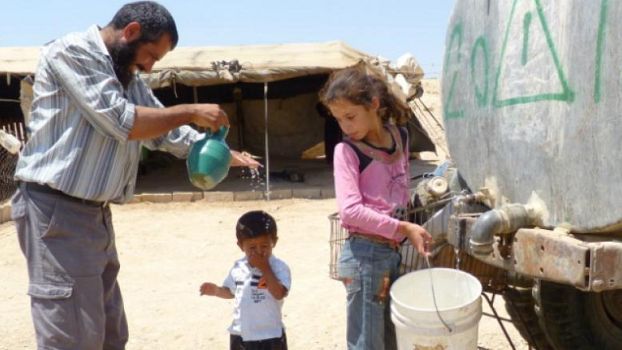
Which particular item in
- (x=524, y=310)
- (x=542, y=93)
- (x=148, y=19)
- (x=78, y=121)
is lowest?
(x=524, y=310)

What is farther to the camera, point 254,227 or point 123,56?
point 254,227

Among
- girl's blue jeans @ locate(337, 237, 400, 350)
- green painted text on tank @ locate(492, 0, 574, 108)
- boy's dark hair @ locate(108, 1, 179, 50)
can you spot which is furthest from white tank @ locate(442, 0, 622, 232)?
boy's dark hair @ locate(108, 1, 179, 50)

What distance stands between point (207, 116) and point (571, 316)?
6.34 ft

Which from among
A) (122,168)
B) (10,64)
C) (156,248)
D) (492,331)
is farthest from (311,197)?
(122,168)

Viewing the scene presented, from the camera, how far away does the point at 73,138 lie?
10.7 feet

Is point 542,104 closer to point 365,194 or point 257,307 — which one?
point 365,194

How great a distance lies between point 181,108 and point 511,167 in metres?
1.29

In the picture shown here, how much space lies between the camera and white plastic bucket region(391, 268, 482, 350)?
9.50 ft

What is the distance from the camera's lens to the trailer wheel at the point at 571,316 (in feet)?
12.5

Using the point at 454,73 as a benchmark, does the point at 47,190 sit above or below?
below

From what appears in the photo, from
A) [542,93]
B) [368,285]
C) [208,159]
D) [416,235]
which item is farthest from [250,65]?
[542,93]

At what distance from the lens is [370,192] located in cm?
337

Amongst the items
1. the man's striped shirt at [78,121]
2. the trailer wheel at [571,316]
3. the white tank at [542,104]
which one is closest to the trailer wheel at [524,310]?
the trailer wheel at [571,316]

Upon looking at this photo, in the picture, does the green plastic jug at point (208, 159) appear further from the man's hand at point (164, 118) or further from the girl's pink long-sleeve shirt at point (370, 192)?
the girl's pink long-sleeve shirt at point (370, 192)
